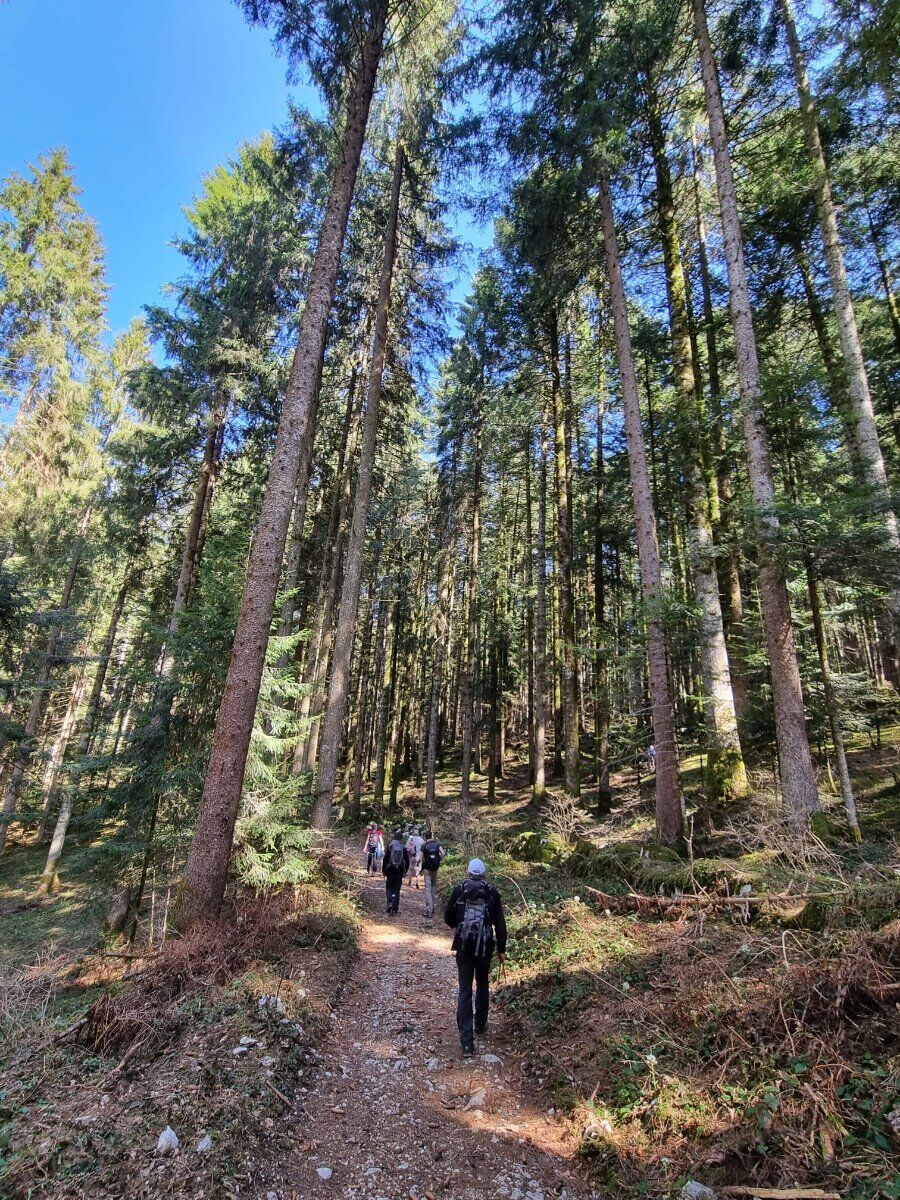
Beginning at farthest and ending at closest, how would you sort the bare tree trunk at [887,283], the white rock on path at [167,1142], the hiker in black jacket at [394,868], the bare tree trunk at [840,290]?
the bare tree trunk at [887,283] < the hiker in black jacket at [394,868] < the bare tree trunk at [840,290] < the white rock on path at [167,1142]

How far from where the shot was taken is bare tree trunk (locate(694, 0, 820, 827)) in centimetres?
800

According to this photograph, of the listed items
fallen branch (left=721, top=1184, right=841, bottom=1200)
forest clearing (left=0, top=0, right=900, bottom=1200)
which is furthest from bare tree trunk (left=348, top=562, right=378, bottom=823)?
fallen branch (left=721, top=1184, right=841, bottom=1200)

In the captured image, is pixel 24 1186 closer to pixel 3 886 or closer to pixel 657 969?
pixel 657 969


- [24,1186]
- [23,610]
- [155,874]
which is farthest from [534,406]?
[24,1186]

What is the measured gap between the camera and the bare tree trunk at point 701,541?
10375 millimetres

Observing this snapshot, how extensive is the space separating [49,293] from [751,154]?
20801 mm

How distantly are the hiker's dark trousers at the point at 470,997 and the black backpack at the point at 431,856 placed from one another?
20.2 ft

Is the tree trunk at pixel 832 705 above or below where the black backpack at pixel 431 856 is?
above

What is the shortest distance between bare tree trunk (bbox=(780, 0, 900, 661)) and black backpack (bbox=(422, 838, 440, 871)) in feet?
32.7

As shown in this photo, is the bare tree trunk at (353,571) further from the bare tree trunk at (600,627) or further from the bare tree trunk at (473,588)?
the bare tree trunk at (473,588)

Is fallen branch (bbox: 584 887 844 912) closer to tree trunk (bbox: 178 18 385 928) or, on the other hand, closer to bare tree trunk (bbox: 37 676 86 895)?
tree trunk (bbox: 178 18 385 928)

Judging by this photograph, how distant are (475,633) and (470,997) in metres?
15.7

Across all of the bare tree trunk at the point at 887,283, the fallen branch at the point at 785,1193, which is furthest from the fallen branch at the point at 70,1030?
the bare tree trunk at the point at 887,283

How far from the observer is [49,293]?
17.7 meters
